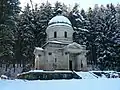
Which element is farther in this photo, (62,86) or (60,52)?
(60,52)

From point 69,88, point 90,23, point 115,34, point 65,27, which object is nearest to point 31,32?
point 65,27

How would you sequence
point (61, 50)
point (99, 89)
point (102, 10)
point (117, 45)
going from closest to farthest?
1. point (99, 89)
2. point (61, 50)
3. point (117, 45)
4. point (102, 10)

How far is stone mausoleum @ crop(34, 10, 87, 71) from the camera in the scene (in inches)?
1362

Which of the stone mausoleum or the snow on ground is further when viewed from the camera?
the stone mausoleum

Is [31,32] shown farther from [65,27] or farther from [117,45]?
[117,45]

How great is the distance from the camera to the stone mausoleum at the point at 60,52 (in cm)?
3459

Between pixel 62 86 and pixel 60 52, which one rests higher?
pixel 60 52

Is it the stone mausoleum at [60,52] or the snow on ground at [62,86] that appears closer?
the snow on ground at [62,86]

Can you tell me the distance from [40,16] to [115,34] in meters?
17.2

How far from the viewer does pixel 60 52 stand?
35469 millimetres

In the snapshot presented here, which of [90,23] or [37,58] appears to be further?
[90,23]

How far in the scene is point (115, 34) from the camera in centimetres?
4331

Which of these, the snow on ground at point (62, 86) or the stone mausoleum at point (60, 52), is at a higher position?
the stone mausoleum at point (60, 52)

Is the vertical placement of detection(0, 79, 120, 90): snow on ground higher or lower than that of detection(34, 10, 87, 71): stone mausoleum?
lower
